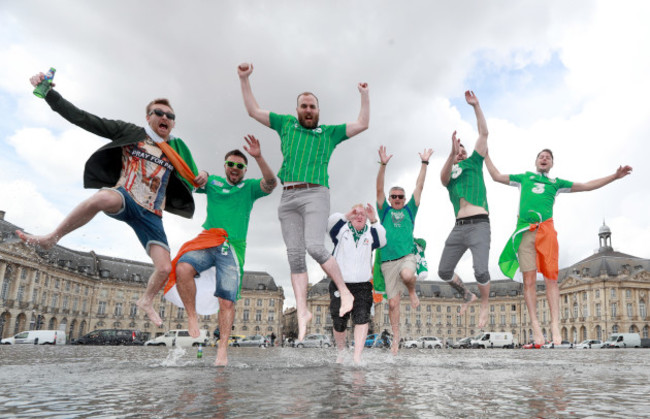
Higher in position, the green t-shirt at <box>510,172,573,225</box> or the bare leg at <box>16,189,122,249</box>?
the green t-shirt at <box>510,172,573,225</box>

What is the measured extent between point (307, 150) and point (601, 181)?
481cm

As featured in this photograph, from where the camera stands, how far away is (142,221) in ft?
16.6

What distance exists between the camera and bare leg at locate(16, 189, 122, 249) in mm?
4621

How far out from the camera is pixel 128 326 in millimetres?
83688

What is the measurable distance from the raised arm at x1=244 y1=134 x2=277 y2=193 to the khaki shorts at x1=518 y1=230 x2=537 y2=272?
4.05 metres

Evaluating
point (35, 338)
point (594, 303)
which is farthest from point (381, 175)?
point (594, 303)

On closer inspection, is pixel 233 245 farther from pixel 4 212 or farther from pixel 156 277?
pixel 4 212

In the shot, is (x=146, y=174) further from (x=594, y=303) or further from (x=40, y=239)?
(x=594, y=303)

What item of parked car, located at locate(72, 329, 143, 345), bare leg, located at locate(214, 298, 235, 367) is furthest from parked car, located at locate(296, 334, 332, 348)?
bare leg, located at locate(214, 298, 235, 367)

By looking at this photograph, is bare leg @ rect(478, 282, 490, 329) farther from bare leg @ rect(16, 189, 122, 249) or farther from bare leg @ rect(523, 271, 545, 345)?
bare leg @ rect(16, 189, 122, 249)

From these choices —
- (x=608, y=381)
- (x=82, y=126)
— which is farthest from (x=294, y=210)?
(x=608, y=381)

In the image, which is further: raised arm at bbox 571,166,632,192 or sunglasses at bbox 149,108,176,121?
raised arm at bbox 571,166,632,192

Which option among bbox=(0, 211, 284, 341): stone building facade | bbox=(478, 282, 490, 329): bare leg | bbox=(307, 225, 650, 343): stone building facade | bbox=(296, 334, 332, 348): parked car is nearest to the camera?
bbox=(478, 282, 490, 329): bare leg

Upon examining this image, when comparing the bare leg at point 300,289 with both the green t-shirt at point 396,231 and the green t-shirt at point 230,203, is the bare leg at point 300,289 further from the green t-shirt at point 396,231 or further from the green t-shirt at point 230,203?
the green t-shirt at point 396,231
